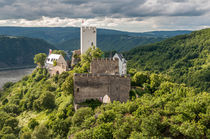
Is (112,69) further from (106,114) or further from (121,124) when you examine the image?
(121,124)

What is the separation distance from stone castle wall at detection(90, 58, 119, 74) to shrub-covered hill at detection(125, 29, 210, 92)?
281 ft

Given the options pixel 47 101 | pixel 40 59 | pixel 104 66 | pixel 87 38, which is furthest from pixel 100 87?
pixel 40 59

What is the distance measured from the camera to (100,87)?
4184 centimetres

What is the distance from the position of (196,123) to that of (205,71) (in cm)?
12389

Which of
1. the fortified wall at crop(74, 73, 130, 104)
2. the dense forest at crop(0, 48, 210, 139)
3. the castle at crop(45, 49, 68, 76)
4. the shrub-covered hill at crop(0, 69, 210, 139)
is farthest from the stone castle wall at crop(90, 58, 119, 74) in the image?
the castle at crop(45, 49, 68, 76)

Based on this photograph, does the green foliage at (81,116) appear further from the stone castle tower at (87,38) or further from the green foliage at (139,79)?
the stone castle tower at (87,38)

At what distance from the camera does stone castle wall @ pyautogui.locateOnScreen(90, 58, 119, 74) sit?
156 feet

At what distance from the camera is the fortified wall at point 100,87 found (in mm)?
41281

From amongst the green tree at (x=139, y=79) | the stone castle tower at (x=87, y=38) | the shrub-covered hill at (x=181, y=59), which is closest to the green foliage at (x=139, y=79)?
the green tree at (x=139, y=79)

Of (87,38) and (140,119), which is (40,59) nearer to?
(87,38)

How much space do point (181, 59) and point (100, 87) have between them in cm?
13298

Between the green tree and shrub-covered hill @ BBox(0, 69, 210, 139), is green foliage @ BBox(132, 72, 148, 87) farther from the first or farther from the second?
shrub-covered hill @ BBox(0, 69, 210, 139)

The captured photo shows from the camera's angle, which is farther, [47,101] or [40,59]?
[40,59]

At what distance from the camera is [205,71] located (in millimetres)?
133500
